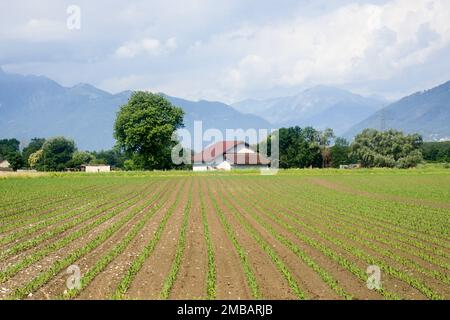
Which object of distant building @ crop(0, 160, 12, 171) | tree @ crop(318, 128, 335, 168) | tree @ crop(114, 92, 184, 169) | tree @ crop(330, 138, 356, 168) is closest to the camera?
tree @ crop(114, 92, 184, 169)

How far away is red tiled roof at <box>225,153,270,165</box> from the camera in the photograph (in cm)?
10011

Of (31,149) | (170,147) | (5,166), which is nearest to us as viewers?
(170,147)

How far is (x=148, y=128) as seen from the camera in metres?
76.9

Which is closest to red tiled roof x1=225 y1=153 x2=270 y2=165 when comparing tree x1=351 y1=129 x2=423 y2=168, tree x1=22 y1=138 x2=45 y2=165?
tree x1=351 y1=129 x2=423 y2=168

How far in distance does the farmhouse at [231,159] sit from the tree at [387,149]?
2327 centimetres

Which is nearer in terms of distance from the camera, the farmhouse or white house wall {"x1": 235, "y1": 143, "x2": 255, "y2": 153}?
the farmhouse

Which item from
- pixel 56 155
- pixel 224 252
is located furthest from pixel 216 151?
pixel 224 252

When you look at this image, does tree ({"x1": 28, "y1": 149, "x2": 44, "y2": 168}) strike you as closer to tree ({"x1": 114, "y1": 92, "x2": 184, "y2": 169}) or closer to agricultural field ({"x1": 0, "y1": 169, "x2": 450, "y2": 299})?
tree ({"x1": 114, "y1": 92, "x2": 184, "y2": 169})

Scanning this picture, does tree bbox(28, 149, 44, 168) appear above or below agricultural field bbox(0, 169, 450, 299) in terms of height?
above

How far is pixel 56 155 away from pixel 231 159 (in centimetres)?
6213

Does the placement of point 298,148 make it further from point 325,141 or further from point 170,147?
point 170,147

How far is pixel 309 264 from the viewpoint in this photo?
38.3 feet

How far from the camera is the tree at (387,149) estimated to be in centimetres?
9650

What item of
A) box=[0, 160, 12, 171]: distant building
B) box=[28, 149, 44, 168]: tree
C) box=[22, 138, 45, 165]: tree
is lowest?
box=[0, 160, 12, 171]: distant building
